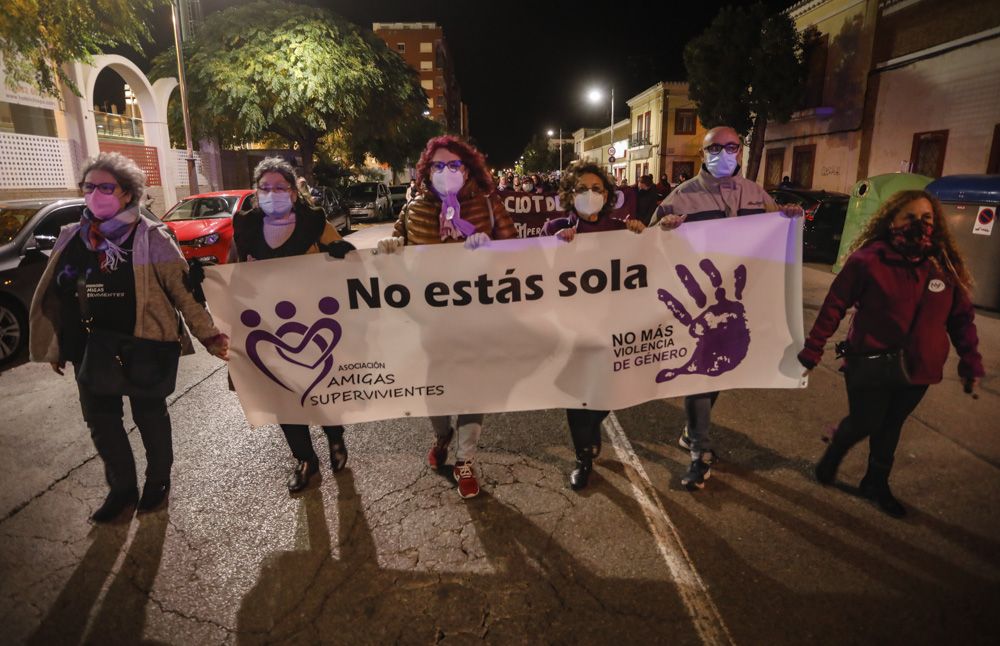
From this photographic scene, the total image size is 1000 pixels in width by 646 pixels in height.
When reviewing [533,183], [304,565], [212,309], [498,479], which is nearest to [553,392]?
[498,479]

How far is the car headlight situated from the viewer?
1132cm

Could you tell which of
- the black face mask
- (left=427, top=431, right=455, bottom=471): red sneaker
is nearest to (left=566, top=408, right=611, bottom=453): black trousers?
(left=427, top=431, right=455, bottom=471): red sneaker

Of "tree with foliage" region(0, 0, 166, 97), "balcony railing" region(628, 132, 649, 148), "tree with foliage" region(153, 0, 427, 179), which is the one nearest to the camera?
"tree with foliage" region(0, 0, 166, 97)

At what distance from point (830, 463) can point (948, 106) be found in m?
18.8

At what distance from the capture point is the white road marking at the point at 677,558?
2585 millimetres

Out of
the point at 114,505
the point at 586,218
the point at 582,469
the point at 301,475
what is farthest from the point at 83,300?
the point at 582,469

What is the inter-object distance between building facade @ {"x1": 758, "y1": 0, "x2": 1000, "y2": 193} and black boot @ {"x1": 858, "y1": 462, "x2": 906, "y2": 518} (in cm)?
1691

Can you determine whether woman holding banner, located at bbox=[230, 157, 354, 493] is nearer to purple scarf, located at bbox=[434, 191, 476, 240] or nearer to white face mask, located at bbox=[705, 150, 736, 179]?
purple scarf, located at bbox=[434, 191, 476, 240]

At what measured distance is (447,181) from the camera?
3.50 meters

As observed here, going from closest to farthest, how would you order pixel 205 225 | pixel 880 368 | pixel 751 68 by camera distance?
pixel 880 368, pixel 205 225, pixel 751 68

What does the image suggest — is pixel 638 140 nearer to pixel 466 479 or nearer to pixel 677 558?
pixel 466 479

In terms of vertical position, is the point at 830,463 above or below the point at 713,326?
below

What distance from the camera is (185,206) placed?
13.1 m

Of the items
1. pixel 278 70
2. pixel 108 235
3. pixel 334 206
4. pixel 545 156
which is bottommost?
pixel 334 206
